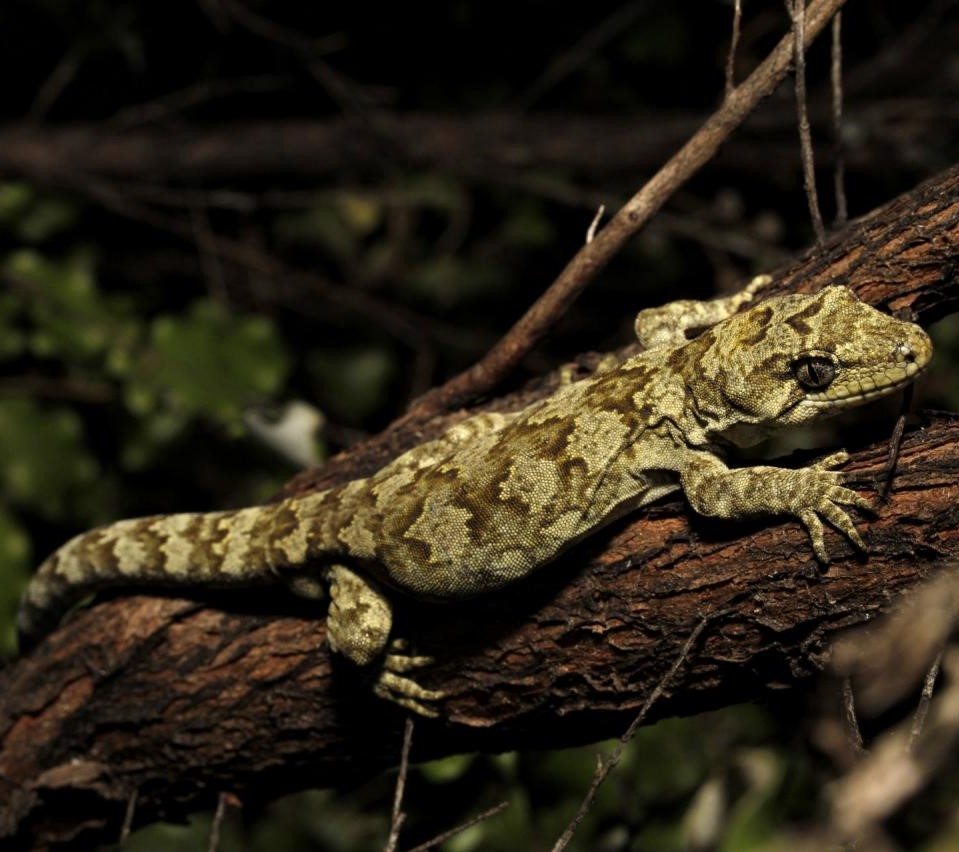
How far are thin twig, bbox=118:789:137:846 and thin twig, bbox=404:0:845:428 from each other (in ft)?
7.26

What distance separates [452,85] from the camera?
9211 mm

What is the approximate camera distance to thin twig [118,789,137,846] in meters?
5.09

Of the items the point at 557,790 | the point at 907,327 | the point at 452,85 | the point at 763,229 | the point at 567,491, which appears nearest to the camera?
the point at 907,327

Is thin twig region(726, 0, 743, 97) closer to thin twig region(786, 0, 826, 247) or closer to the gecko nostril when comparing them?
thin twig region(786, 0, 826, 247)

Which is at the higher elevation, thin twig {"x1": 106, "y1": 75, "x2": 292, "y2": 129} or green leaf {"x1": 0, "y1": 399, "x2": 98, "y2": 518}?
thin twig {"x1": 106, "y1": 75, "x2": 292, "y2": 129}

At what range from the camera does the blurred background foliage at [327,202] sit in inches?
281

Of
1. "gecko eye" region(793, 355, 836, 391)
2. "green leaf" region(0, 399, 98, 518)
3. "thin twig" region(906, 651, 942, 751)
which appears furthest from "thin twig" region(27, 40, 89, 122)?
"thin twig" region(906, 651, 942, 751)

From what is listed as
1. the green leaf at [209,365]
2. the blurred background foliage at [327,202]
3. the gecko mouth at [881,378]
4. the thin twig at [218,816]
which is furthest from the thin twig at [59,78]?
the gecko mouth at [881,378]

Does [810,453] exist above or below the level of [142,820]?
above

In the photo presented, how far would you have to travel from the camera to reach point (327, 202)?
8.65m

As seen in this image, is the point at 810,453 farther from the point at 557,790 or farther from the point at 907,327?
the point at 557,790

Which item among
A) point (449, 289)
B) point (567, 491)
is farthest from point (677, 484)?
point (449, 289)

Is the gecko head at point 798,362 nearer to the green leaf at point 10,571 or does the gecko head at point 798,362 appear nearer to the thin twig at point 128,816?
the thin twig at point 128,816

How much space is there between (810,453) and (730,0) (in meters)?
5.07
